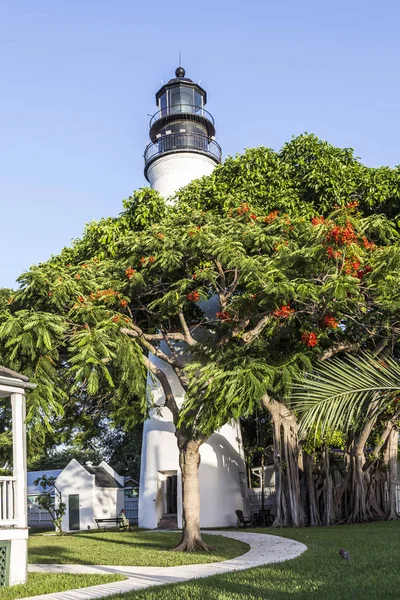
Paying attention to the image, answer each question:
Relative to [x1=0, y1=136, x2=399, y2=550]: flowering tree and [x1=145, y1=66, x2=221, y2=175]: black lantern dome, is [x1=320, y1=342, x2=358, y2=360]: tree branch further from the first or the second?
[x1=145, y1=66, x2=221, y2=175]: black lantern dome

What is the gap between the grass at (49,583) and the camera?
928cm

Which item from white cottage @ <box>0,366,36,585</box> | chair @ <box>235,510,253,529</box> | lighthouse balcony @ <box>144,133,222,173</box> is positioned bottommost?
chair @ <box>235,510,253,529</box>

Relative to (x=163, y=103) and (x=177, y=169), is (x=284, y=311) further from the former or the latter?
(x=163, y=103)

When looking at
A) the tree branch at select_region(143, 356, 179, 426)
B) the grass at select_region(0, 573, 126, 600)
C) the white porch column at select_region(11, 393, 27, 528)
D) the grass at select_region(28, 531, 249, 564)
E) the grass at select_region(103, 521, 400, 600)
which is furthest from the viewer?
the tree branch at select_region(143, 356, 179, 426)

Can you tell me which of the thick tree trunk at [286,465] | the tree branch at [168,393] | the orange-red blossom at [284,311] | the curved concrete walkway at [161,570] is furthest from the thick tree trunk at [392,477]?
the orange-red blossom at [284,311]

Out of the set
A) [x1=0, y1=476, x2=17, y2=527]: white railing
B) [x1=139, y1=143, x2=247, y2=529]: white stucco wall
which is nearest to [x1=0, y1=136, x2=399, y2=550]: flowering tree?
[x1=0, y1=476, x2=17, y2=527]: white railing

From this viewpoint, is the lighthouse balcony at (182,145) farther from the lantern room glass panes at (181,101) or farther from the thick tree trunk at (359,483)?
the thick tree trunk at (359,483)

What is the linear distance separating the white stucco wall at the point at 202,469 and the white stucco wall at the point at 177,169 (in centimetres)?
683

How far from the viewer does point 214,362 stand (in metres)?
14.3

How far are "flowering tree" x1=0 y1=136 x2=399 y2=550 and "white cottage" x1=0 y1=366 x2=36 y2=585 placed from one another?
4.90 feet

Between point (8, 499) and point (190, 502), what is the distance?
4.54 metres

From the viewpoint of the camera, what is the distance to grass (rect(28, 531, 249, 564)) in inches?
487

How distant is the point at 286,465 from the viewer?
1981 cm

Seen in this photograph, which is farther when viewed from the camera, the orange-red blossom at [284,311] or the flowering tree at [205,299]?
the orange-red blossom at [284,311]
